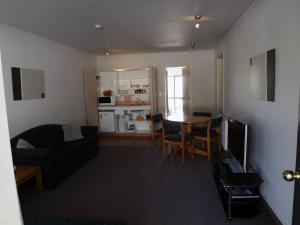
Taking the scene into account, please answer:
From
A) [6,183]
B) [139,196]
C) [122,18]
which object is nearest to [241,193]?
[139,196]

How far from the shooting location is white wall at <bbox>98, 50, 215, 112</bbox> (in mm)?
6414

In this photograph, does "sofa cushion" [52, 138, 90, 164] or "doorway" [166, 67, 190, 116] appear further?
"doorway" [166, 67, 190, 116]

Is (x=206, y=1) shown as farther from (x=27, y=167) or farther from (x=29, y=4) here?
(x=27, y=167)

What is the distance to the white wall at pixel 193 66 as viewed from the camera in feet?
21.0

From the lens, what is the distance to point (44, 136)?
384 cm

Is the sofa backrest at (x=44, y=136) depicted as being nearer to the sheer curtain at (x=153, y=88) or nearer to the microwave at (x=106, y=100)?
the microwave at (x=106, y=100)

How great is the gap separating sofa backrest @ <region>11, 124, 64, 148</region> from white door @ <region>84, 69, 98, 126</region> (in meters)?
1.94

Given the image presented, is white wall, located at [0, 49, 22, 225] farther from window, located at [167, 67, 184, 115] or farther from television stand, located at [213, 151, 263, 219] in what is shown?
window, located at [167, 67, 184, 115]

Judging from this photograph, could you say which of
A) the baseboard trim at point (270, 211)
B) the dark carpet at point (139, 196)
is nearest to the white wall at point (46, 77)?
the dark carpet at point (139, 196)

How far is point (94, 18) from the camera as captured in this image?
3184 millimetres

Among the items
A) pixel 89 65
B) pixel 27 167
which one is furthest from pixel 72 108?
pixel 27 167

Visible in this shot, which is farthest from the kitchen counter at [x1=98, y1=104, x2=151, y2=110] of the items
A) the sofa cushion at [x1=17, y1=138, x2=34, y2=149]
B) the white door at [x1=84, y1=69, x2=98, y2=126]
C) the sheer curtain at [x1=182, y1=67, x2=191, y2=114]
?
the sofa cushion at [x1=17, y1=138, x2=34, y2=149]

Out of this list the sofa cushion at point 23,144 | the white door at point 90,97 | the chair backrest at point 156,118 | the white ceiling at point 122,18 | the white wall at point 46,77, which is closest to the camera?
the white ceiling at point 122,18

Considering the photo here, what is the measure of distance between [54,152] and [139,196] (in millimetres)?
1534
